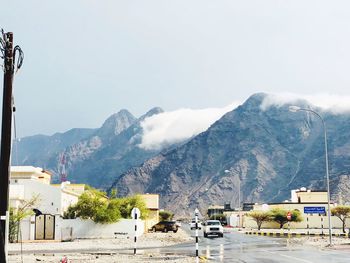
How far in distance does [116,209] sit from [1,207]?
38.6 metres

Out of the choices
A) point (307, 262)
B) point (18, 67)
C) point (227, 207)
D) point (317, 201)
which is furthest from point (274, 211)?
point (227, 207)

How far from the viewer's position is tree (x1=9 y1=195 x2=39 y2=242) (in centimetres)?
4315

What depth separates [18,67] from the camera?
50.5ft

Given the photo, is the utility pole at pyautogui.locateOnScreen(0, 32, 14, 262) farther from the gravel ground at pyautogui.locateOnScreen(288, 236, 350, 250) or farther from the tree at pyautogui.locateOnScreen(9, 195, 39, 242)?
the tree at pyautogui.locateOnScreen(9, 195, 39, 242)

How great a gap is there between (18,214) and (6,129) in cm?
3062

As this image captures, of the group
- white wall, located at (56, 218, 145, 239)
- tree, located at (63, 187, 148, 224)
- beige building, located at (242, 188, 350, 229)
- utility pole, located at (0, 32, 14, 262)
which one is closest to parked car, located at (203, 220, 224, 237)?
white wall, located at (56, 218, 145, 239)

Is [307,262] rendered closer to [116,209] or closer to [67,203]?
[116,209]

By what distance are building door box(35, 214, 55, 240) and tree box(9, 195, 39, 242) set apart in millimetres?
1483

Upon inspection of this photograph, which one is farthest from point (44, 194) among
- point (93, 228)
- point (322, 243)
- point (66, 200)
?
point (322, 243)

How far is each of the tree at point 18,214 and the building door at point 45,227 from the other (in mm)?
1483

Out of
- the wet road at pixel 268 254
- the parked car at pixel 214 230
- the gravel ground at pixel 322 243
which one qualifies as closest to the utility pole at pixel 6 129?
the wet road at pixel 268 254

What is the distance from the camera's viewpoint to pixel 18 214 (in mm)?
43094

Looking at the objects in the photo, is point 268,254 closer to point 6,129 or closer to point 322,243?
point 322,243

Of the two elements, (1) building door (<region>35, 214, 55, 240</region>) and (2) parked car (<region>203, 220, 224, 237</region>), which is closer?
(1) building door (<region>35, 214, 55, 240</region>)
